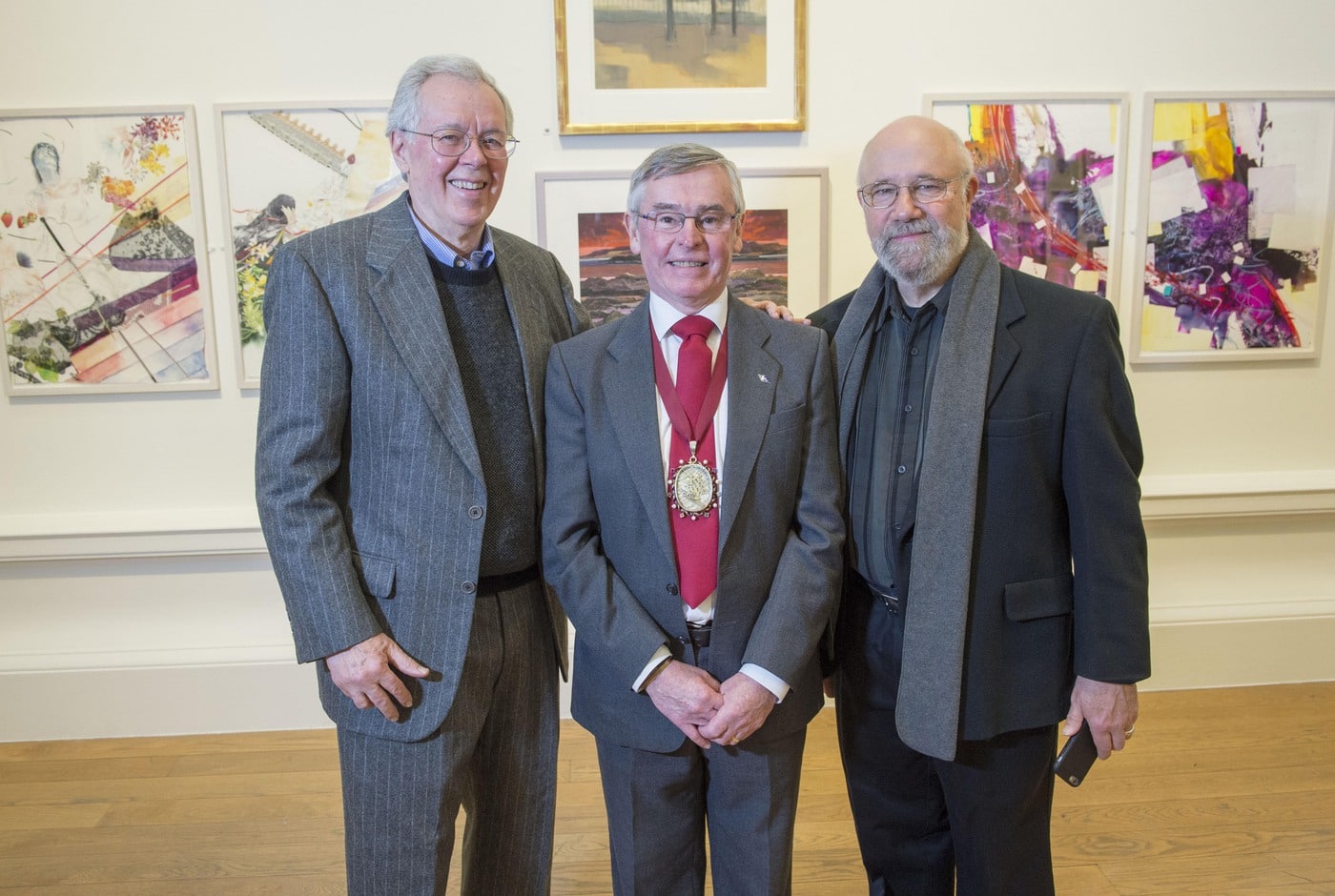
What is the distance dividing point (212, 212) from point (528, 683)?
2234 millimetres

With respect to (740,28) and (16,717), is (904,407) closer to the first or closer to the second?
(740,28)

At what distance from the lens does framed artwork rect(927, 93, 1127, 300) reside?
3.22 meters

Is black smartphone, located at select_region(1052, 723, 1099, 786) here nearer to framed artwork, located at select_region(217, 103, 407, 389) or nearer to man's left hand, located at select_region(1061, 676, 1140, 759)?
man's left hand, located at select_region(1061, 676, 1140, 759)

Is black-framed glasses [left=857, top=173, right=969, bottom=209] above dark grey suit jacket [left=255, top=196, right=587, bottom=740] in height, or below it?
above

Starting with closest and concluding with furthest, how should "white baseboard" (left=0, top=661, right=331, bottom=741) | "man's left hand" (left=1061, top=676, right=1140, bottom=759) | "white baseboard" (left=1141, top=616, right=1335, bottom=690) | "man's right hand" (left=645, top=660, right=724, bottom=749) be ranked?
"man's right hand" (left=645, top=660, right=724, bottom=749) → "man's left hand" (left=1061, top=676, right=1140, bottom=759) → "white baseboard" (left=0, top=661, right=331, bottom=741) → "white baseboard" (left=1141, top=616, right=1335, bottom=690)

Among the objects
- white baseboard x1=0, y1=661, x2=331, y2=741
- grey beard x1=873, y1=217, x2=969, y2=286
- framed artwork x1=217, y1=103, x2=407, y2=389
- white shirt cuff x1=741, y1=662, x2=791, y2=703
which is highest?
framed artwork x1=217, y1=103, x2=407, y2=389

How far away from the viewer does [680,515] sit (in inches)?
66.6

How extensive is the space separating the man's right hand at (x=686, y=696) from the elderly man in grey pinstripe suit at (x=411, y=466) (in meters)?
0.38

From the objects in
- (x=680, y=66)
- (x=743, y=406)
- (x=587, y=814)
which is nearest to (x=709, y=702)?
(x=743, y=406)

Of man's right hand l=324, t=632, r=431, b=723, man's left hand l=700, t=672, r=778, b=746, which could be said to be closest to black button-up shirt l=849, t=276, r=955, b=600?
man's left hand l=700, t=672, r=778, b=746

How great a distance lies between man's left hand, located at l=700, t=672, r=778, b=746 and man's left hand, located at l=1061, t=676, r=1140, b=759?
0.63 metres

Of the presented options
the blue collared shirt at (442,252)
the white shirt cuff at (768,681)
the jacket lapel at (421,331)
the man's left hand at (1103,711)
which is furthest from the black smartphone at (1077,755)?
the blue collared shirt at (442,252)

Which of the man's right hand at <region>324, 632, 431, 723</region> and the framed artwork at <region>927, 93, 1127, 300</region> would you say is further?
the framed artwork at <region>927, 93, 1127, 300</region>

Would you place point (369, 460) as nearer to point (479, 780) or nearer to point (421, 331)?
point (421, 331)
